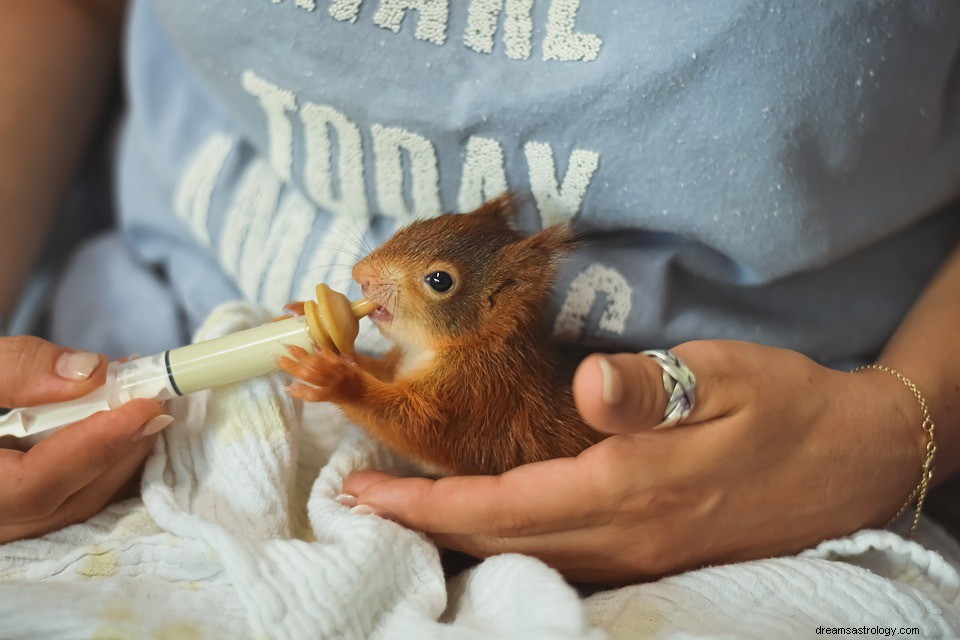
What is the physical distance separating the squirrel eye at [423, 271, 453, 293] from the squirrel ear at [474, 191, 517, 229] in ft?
0.31

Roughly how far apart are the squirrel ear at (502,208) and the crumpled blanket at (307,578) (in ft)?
1.05

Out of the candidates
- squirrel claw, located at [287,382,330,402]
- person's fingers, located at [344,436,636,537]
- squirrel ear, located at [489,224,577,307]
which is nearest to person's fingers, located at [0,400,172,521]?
squirrel claw, located at [287,382,330,402]

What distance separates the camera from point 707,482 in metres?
0.77

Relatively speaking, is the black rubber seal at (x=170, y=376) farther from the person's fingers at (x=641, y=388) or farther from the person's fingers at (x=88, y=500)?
the person's fingers at (x=641, y=388)

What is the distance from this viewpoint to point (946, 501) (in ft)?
3.67

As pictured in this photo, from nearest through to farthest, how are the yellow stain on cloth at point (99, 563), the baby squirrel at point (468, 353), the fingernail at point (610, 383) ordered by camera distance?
the fingernail at point (610, 383), the yellow stain on cloth at point (99, 563), the baby squirrel at point (468, 353)

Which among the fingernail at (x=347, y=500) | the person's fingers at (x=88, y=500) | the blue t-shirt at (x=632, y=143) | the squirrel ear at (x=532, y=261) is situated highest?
the blue t-shirt at (x=632, y=143)

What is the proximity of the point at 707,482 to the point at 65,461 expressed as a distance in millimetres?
655

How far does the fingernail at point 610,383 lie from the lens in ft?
1.97

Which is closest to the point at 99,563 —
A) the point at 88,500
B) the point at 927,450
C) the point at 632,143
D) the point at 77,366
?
the point at 88,500

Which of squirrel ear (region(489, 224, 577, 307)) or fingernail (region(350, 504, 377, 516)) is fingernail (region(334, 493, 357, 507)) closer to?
fingernail (region(350, 504, 377, 516))

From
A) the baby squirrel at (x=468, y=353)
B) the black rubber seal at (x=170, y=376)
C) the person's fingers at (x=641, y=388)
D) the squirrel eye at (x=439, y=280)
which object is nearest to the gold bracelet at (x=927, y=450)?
the person's fingers at (x=641, y=388)

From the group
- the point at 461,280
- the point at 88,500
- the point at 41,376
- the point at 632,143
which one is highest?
the point at 632,143

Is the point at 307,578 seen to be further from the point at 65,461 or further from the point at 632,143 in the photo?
the point at 632,143
